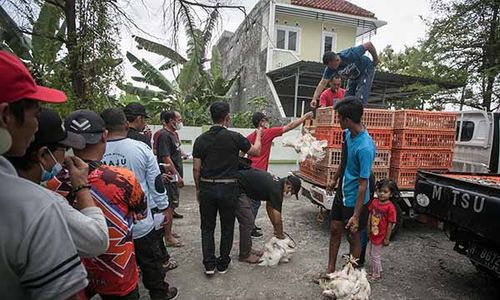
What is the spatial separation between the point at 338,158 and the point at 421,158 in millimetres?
1263

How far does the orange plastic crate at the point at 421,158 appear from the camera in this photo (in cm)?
479

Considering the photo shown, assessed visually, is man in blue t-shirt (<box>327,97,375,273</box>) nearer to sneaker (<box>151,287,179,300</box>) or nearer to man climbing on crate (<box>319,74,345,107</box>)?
sneaker (<box>151,287,179,300</box>)

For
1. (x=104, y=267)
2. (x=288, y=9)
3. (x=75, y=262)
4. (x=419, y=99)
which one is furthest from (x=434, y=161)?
(x=288, y=9)

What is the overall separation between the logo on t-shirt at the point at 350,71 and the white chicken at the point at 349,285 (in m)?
2.78

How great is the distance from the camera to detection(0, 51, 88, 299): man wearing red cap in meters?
0.87

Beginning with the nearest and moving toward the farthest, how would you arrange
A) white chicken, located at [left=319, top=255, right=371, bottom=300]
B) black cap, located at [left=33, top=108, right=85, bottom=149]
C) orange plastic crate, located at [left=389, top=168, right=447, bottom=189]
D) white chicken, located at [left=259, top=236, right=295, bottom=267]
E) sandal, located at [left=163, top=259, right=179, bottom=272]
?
1. black cap, located at [left=33, top=108, right=85, bottom=149]
2. white chicken, located at [left=319, top=255, right=371, bottom=300]
3. sandal, located at [left=163, top=259, right=179, bottom=272]
4. white chicken, located at [left=259, top=236, right=295, bottom=267]
5. orange plastic crate, located at [left=389, top=168, right=447, bottom=189]

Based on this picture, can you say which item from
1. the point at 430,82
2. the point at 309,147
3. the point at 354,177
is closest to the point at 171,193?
the point at 309,147

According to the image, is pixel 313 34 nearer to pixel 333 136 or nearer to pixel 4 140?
pixel 333 136

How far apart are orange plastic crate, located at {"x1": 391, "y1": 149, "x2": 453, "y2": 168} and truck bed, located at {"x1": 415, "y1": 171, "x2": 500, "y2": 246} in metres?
1.05

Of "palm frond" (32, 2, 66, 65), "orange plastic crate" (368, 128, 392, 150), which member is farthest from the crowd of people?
"palm frond" (32, 2, 66, 65)

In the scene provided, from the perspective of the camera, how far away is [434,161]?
4.93m

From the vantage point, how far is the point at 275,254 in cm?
405

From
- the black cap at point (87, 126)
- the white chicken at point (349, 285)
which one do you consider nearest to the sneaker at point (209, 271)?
the white chicken at point (349, 285)

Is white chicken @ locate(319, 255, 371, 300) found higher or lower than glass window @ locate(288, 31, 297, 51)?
lower
